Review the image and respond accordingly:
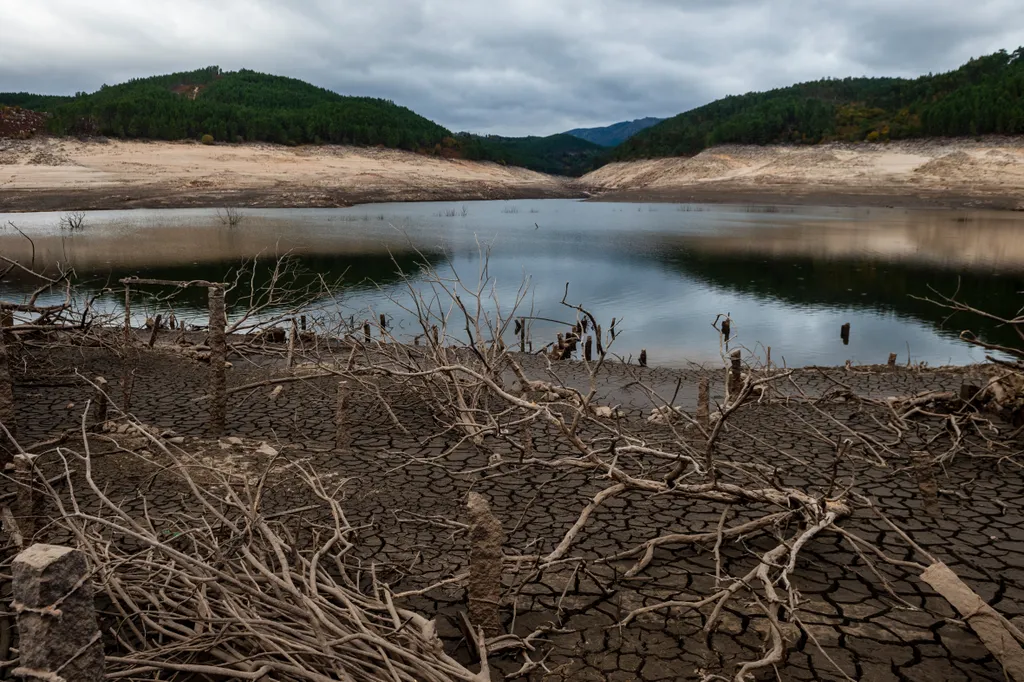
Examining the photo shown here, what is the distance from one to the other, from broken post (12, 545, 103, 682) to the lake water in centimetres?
720

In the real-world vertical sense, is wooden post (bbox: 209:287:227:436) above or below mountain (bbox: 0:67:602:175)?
below

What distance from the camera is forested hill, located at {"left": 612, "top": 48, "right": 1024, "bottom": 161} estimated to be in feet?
223

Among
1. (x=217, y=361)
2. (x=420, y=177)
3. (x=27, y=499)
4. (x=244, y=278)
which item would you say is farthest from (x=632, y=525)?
(x=420, y=177)

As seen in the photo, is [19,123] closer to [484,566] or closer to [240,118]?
[240,118]

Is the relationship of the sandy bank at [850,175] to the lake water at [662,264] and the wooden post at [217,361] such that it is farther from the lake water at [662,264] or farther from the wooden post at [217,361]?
the wooden post at [217,361]

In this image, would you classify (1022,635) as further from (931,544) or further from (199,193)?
(199,193)

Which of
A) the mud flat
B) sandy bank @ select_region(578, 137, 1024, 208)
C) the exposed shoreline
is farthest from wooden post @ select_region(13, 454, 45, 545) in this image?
sandy bank @ select_region(578, 137, 1024, 208)

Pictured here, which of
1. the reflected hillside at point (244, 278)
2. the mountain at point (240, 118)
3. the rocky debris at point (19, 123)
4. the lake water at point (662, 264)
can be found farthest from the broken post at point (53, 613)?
the mountain at point (240, 118)

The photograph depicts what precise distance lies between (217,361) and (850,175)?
72.0 metres

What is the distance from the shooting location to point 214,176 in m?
62.7

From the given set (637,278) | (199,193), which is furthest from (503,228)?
(199,193)

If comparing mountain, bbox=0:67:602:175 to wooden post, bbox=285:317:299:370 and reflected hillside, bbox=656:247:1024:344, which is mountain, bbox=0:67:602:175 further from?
wooden post, bbox=285:317:299:370

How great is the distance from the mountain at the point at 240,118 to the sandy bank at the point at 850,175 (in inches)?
1109

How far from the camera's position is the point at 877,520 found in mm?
6348
